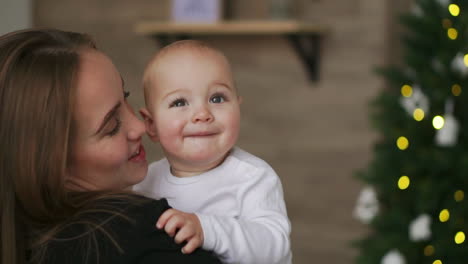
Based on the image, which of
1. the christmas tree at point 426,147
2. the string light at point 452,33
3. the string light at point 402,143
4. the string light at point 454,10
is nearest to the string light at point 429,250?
the christmas tree at point 426,147

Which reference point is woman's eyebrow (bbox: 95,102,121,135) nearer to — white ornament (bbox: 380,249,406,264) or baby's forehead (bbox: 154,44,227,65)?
baby's forehead (bbox: 154,44,227,65)

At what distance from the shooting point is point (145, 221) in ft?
3.73

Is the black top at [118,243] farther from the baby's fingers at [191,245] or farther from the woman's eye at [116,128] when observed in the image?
the woman's eye at [116,128]

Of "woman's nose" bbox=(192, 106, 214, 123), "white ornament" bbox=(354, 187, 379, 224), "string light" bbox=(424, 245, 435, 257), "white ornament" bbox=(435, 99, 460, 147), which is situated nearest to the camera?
"woman's nose" bbox=(192, 106, 214, 123)

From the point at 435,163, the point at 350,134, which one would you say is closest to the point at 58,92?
the point at 435,163

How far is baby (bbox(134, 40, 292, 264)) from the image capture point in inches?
52.6

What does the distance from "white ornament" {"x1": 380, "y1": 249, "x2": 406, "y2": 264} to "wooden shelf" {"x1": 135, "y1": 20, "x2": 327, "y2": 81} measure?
106 cm

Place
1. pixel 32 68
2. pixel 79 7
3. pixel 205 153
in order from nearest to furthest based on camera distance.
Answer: pixel 32 68
pixel 205 153
pixel 79 7

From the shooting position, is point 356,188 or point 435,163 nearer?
point 435,163

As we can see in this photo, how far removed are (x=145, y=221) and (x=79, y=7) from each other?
149 inches

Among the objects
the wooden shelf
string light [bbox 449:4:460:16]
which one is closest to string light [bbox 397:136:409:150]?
string light [bbox 449:4:460:16]

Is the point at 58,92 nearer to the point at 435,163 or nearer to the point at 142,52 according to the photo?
the point at 435,163

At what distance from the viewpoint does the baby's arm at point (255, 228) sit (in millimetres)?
1203

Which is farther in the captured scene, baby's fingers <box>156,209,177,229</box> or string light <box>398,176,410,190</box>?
string light <box>398,176,410,190</box>
